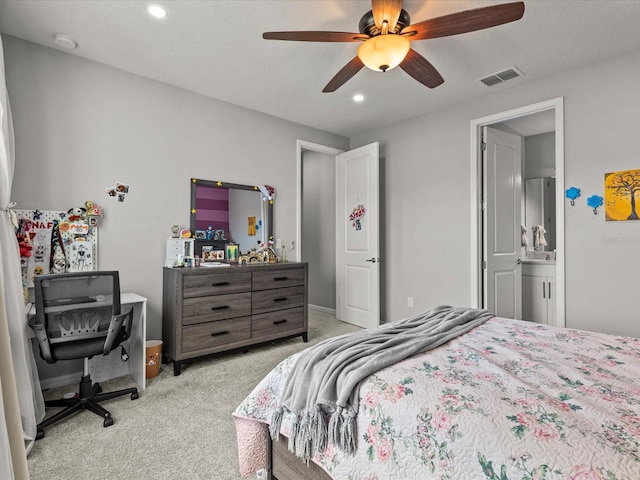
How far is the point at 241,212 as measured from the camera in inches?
147

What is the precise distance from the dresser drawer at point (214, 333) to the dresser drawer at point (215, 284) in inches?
11.0

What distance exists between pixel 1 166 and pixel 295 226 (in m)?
2.77

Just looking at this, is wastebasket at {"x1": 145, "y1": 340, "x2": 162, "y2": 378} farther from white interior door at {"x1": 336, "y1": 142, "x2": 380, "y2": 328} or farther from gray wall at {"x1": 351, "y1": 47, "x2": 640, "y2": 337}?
gray wall at {"x1": 351, "y1": 47, "x2": 640, "y2": 337}

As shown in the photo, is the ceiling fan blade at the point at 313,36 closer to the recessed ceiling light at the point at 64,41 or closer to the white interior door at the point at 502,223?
the recessed ceiling light at the point at 64,41

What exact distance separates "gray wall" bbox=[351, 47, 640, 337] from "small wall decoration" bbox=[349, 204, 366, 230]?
35cm

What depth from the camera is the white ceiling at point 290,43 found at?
2135mm

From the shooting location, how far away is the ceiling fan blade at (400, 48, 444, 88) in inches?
82.8

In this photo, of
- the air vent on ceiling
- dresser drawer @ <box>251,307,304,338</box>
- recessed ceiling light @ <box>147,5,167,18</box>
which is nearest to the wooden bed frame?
dresser drawer @ <box>251,307,304,338</box>

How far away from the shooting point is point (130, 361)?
284cm

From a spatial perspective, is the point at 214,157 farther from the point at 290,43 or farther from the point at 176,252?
the point at 290,43

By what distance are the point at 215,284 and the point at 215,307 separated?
21 centimetres

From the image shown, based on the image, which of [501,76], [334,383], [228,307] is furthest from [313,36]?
[228,307]

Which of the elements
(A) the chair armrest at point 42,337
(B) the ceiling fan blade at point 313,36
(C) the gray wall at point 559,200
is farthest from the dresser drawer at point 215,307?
(B) the ceiling fan blade at point 313,36

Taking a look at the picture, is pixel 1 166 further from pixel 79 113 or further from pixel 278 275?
pixel 278 275
